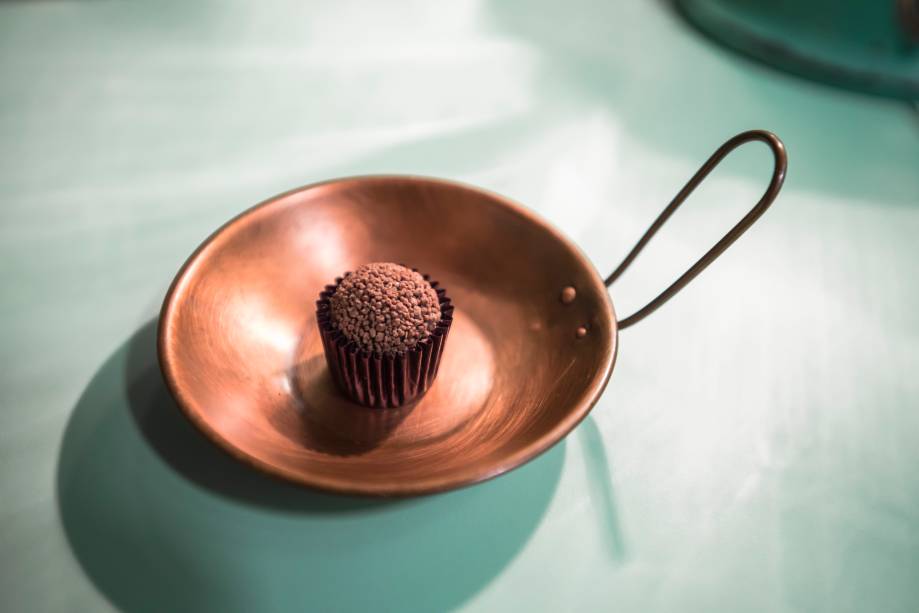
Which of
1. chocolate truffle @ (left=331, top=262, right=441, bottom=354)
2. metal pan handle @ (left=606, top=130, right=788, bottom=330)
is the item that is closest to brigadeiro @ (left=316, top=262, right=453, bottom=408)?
chocolate truffle @ (left=331, top=262, right=441, bottom=354)

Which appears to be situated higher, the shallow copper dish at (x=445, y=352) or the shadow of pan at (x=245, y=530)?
the shallow copper dish at (x=445, y=352)

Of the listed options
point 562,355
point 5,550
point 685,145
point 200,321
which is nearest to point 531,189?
point 685,145

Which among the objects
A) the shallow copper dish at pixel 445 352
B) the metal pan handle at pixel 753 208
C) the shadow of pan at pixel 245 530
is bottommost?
the shadow of pan at pixel 245 530

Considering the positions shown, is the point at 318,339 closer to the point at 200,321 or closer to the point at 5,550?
the point at 200,321

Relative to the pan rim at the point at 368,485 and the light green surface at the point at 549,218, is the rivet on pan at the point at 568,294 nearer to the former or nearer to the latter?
the pan rim at the point at 368,485

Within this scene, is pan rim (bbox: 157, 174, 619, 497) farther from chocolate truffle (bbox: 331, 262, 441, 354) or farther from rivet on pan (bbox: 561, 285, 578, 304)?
chocolate truffle (bbox: 331, 262, 441, 354)

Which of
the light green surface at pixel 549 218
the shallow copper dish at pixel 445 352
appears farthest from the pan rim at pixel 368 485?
the light green surface at pixel 549 218

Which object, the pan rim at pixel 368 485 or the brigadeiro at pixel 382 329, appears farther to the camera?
the brigadeiro at pixel 382 329
